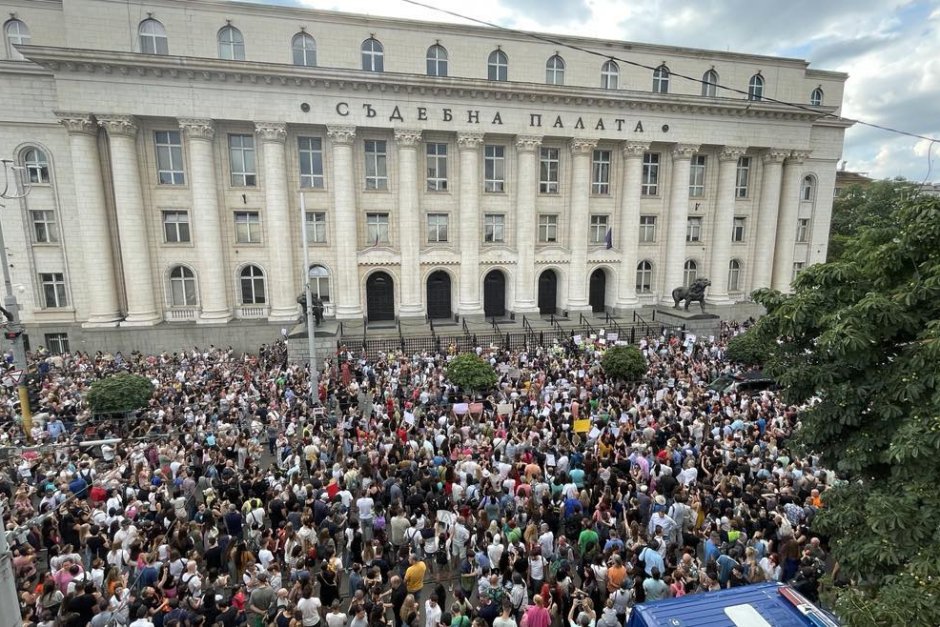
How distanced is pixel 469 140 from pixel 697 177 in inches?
689

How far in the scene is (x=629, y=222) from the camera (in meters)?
35.2

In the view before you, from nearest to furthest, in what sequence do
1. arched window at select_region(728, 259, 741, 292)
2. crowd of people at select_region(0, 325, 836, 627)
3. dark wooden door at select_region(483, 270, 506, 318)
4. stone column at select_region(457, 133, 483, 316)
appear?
crowd of people at select_region(0, 325, 836, 627), stone column at select_region(457, 133, 483, 316), dark wooden door at select_region(483, 270, 506, 318), arched window at select_region(728, 259, 741, 292)

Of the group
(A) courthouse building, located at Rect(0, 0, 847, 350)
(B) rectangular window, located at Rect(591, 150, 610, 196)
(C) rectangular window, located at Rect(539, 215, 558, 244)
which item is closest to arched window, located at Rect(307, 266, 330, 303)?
(A) courthouse building, located at Rect(0, 0, 847, 350)

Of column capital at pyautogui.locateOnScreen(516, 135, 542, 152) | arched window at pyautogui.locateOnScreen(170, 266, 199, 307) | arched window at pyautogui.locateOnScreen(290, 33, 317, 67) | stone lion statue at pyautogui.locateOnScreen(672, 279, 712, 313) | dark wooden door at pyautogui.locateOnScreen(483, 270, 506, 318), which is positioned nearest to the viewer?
arched window at pyautogui.locateOnScreen(290, 33, 317, 67)

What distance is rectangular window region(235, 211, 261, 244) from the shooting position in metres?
30.3

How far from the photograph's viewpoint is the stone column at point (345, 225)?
29.7 meters

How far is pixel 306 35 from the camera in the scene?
1147 inches

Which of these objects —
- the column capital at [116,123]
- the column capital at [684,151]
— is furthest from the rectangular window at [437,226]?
the column capital at [116,123]

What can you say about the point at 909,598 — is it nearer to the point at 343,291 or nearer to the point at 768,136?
the point at 343,291

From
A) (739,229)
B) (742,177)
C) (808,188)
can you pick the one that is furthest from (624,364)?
(808,188)

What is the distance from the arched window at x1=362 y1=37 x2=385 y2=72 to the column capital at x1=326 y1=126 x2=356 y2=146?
415 cm

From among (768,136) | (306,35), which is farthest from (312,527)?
(768,136)

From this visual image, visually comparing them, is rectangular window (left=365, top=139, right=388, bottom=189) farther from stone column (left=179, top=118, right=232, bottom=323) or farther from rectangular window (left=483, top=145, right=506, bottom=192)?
stone column (left=179, top=118, right=232, bottom=323)

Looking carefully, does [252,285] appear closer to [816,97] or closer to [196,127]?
[196,127]
